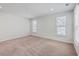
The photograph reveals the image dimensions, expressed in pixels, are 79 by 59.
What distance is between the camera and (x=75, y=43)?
125 cm

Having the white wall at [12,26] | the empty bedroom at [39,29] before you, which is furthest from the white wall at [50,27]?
the white wall at [12,26]

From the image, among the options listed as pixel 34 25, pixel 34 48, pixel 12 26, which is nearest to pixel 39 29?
pixel 34 25

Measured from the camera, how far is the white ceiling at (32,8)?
4.07 ft

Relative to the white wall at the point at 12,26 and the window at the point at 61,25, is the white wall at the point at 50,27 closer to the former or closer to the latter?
the window at the point at 61,25

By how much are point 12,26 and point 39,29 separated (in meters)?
0.40

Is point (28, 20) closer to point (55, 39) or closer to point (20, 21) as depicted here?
point (20, 21)

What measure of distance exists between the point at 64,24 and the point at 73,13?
0.63 ft

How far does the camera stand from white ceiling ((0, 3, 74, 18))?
1.24 m

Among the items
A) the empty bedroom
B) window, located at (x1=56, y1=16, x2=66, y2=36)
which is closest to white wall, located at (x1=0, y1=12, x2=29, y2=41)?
the empty bedroom

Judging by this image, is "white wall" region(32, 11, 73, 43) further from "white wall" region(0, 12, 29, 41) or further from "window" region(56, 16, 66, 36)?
"white wall" region(0, 12, 29, 41)

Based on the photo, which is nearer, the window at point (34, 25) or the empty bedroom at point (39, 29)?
the empty bedroom at point (39, 29)

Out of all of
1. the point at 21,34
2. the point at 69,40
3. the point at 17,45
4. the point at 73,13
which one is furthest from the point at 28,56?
the point at 73,13

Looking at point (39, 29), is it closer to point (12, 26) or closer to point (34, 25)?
point (34, 25)

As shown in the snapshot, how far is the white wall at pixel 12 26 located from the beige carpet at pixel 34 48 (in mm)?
76
